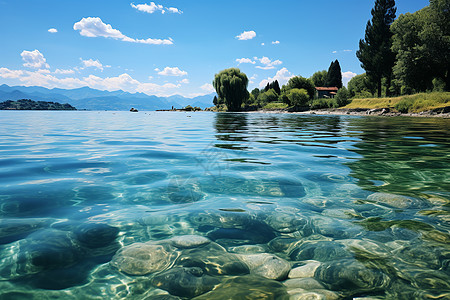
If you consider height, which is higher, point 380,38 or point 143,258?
point 380,38

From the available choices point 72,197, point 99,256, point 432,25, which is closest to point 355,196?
point 99,256

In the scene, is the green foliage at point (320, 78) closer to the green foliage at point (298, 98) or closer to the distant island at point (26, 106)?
the green foliage at point (298, 98)

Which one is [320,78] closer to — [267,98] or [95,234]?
[267,98]

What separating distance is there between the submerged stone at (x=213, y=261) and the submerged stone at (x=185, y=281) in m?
0.08

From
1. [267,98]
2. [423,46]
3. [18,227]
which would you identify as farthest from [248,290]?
[267,98]

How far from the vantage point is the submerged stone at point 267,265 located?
2080mm

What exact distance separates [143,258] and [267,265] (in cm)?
107

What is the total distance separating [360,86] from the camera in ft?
262

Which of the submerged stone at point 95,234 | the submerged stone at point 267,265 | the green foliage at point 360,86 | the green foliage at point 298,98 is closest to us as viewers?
the submerged stone at point 267,265

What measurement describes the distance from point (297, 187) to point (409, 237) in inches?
75.7

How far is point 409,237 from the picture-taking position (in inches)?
102

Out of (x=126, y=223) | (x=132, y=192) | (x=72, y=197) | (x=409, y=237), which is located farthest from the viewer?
(x=132, y=192)

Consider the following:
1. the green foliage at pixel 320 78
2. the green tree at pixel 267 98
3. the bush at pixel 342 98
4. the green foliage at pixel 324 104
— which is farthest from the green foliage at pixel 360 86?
the green tree at pixel 267 98

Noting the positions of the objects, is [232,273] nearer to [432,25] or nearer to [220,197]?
[220,197]
